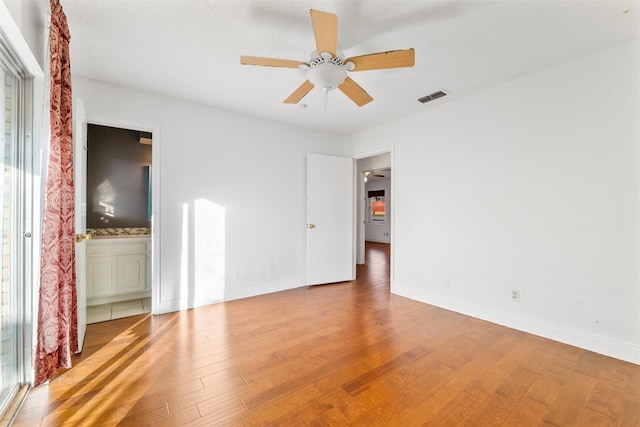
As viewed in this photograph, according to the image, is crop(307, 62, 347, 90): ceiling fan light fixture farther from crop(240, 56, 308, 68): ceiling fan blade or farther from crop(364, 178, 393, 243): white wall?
crop(364, 178, 393, 243): white wall

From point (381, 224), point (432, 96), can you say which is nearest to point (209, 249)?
point (432, 96)

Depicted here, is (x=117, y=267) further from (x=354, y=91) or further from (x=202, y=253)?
(x=354, y=91)

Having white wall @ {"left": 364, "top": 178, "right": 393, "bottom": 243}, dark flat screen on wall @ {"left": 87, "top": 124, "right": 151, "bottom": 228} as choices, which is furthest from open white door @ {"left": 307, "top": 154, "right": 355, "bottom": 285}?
Result: white wall @ {"left": 364, "top": 178, "right": 393, "bottom": 243}

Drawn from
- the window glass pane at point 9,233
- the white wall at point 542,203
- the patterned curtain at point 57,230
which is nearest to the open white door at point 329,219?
the white wall at point 542,203

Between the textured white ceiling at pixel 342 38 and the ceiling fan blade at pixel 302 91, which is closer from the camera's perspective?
the textured white ceiling at pixel 342 38

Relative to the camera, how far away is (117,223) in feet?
12.9

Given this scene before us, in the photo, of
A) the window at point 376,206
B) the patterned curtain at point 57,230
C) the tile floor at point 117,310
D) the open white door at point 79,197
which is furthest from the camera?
the window at point 376,206

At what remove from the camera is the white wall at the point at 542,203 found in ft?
7.33

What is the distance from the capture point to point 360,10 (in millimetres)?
1860

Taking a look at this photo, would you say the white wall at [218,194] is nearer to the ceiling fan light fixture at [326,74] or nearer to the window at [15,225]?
the window at [15,225]

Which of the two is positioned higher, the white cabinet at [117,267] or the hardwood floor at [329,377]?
the white cabinet at [117,267]

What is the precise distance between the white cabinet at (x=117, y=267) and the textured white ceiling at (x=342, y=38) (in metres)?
1.86

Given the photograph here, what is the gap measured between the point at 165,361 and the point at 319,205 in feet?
9.43

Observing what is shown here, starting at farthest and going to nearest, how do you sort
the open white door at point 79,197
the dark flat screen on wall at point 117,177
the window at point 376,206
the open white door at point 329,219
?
1. the window at point 376,206
2. the open white door at point 329,219
3. the dark flat screen on wall at point 117,177
4. the open white door at point 79,197
